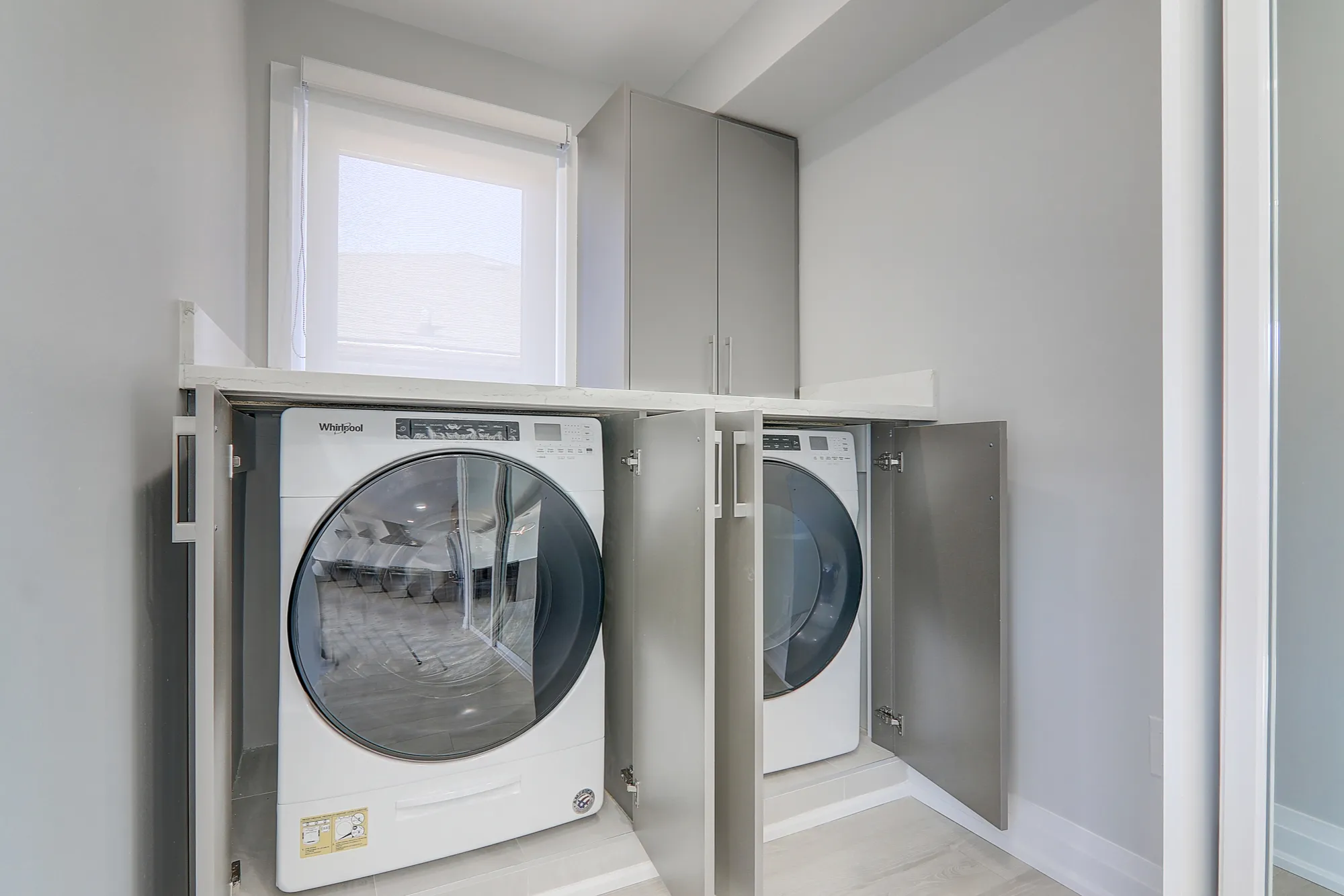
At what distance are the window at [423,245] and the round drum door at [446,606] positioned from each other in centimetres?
89

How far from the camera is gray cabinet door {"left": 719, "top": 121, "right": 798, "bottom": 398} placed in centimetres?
222

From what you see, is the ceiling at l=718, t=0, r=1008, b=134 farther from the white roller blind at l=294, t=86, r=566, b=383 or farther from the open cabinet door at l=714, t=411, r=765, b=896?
the open cabinet door at l=714, t=411, r=765, b=896

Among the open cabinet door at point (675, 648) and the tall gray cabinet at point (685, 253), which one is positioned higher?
the tall gray cabinet at point (685, 253)

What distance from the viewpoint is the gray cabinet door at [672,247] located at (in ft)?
6.83

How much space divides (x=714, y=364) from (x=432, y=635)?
1295mm

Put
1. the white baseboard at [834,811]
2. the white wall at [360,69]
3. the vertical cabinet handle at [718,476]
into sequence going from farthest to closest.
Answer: the white wall at [360,69]
the white baseboard at [834,811]
the vertical cabinet handle at [718,476]

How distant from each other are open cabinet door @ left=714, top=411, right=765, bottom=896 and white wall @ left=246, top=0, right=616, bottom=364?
1.54 meters

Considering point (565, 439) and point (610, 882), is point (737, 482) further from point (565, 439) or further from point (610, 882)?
point (610, 882)

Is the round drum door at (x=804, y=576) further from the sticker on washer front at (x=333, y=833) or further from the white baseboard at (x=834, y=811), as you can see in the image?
the sticker on washer front at (x=333, y=833)

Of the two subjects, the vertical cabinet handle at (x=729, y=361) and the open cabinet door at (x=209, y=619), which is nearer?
the open cabinet door at (x=209, y=619)

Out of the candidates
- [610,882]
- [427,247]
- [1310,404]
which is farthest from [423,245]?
[1310,404]

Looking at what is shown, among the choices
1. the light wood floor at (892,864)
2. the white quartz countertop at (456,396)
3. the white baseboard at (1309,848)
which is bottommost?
the light wood floor at (892,864)

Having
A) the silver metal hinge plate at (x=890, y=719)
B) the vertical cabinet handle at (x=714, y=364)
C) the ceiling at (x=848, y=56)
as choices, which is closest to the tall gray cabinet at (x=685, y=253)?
the vertical cabinet handle at (x=714, y=364)

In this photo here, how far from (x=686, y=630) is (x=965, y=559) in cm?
79
